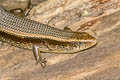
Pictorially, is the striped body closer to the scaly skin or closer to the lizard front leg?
the scaly skin

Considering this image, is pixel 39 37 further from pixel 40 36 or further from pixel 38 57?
pixel 38 57

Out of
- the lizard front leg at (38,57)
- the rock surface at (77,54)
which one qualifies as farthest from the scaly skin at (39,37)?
the rock surface at (77,54)

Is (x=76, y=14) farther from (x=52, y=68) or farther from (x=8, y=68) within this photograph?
(x=8, y=68)

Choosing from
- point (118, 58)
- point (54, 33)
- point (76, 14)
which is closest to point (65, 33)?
point (54, 33)

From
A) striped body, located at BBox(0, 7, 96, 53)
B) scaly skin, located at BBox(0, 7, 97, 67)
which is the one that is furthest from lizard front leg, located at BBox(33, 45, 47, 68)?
striped body, located at BBox(0, 7, 96, 53)

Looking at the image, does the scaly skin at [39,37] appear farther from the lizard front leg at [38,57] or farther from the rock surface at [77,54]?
the rock surface at [77,54]

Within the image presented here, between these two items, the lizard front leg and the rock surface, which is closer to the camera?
the rock surface

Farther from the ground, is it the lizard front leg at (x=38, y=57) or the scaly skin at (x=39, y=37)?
the scaly skin at (x=39, y=37)

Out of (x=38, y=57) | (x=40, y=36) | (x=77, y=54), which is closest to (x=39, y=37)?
(x=40, y=36)

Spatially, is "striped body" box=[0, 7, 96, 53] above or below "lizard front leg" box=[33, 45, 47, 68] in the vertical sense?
above

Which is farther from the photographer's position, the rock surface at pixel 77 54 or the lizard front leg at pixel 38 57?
the lizard front leg at pixel 38 57
